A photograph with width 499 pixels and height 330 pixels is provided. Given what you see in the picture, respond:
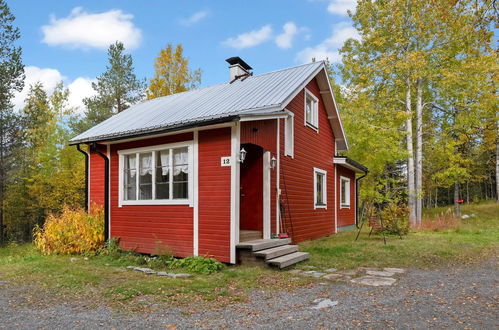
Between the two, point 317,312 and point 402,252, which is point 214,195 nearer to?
point 317,312

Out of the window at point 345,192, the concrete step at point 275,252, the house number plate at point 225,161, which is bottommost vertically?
the concrete step at point 275,252

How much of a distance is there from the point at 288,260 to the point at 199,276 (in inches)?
68.9

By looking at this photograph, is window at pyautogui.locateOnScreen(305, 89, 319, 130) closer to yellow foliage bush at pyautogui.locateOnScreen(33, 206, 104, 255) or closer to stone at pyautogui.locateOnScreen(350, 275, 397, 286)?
stone at pyautogui.locateOnScreen(350, 275, 397, 286)

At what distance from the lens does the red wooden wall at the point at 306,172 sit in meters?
9.95

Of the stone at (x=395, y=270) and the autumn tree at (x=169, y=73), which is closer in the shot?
the stone at (x=395, y=270)

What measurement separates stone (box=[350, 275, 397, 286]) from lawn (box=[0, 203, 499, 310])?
85 centimetres

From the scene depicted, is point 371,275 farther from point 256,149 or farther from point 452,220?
point 452,220

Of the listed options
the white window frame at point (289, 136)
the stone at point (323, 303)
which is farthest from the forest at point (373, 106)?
the stone at point (323, 303)

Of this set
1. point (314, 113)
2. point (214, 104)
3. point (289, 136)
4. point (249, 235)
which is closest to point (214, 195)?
point (249, 235)

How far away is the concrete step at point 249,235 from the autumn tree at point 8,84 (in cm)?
1708

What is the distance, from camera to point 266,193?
8.89m

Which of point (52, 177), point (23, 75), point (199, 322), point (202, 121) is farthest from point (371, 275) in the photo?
point (23, 75)

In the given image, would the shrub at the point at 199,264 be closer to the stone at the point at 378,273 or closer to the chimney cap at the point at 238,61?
the stone at the point at 378,273

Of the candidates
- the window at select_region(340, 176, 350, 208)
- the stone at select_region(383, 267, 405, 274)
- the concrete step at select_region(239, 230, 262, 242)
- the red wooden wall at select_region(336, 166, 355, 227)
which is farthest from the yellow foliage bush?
the window at select_region(340, 176, 350, 208)
